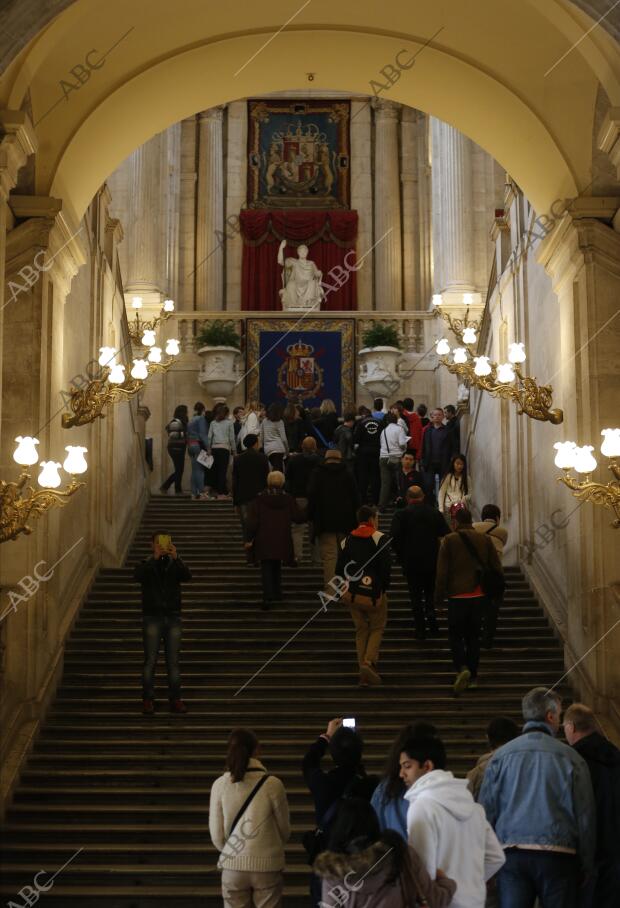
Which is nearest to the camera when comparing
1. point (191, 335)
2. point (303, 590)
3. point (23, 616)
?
point (23, 616)

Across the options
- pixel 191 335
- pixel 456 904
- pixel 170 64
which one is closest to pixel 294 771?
pixel 456 904

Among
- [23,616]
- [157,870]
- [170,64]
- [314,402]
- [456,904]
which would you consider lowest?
[157,870]

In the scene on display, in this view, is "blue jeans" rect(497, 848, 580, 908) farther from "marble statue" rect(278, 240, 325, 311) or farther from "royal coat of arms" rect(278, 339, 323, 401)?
"marble statue" rect(278, 240, 325, 311)

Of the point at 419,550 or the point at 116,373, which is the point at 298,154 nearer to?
the point at 116,373

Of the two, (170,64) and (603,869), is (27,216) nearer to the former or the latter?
(170,64)

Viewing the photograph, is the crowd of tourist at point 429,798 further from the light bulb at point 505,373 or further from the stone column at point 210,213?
the stone column at point 210,213

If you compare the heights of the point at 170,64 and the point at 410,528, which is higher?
the point at 170,64

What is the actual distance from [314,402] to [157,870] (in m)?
20.2

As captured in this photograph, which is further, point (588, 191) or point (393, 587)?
point (393, 587)

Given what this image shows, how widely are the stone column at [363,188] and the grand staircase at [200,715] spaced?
58.5 feet

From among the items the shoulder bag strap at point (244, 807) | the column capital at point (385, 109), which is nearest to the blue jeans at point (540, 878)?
the shoulder bag strap at point (244, 807)

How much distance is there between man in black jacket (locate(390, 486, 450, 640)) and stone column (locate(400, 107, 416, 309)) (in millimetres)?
18621


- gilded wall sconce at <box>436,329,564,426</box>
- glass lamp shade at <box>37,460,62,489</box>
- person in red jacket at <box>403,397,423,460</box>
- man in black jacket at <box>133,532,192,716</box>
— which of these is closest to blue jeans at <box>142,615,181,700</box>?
man in black jacket at <box>133,532,192,716</box>

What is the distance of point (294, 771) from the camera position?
11523 mm
